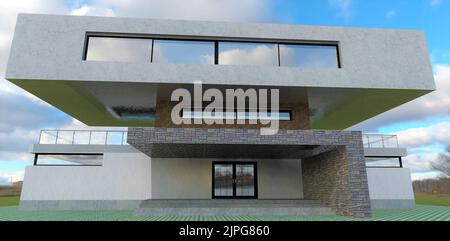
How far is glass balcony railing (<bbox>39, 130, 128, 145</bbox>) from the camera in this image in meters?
14.9

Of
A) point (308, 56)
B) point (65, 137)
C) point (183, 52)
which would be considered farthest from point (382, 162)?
point (65, 137)

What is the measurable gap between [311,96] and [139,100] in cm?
796

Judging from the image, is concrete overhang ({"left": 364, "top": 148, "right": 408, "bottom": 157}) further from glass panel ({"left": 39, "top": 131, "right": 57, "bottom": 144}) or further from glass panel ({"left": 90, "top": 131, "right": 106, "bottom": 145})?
glass panel ({"left": 39, "top": 131, "right": 57, "bottom": 144})

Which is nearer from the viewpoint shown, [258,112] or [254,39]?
[254,39]

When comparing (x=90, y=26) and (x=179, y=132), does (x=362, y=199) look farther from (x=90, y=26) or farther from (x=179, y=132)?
(x=90, y=26)

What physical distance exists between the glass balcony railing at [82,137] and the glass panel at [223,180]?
17.9ft

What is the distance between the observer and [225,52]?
11516 millimetres

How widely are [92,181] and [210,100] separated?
7.65 meters
